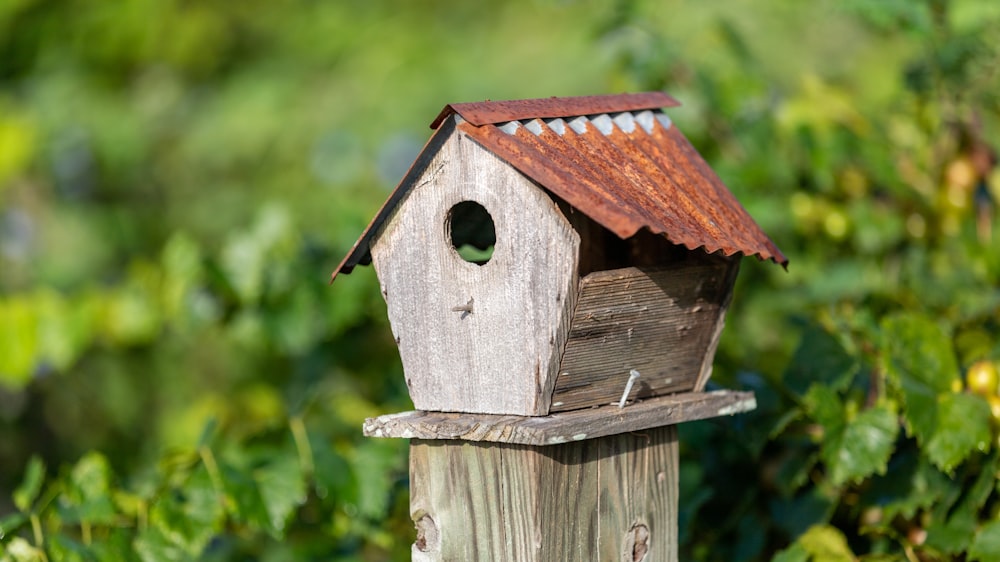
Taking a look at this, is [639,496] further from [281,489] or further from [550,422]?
[281,489]

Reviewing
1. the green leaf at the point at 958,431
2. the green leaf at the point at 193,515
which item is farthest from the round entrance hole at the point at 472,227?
the green leaf at the point at 958,431

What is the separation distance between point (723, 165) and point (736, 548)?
4.60 ft

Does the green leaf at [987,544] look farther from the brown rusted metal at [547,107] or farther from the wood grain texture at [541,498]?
the brown rusted metal at [547,107]

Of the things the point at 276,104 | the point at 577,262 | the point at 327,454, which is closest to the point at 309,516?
the point at 327,454

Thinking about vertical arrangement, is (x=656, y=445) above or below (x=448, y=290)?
below

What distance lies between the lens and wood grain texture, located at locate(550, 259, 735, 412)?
6.15ft

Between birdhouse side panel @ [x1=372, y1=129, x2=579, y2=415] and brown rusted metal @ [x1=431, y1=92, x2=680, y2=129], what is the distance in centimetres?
5

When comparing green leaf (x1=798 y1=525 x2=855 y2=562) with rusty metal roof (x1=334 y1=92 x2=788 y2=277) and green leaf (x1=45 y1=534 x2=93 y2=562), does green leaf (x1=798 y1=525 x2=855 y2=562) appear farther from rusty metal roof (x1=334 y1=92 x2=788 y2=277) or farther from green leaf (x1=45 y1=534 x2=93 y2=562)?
green leaf (x1=45 y1=534 x2=93 y2=562)

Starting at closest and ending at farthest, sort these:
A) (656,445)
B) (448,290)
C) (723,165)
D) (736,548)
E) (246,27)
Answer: (448,290) → (656,445) → (736,548) → (723,165) → (246,27)

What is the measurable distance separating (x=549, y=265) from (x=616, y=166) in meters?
0.25

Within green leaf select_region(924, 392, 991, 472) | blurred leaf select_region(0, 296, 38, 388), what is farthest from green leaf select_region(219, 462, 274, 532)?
green leaf select_region(924, 392, 991, 472)

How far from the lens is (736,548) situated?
2693 mm

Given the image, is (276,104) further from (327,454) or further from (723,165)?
(327,454)

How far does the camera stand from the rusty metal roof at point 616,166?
5.83 ft
